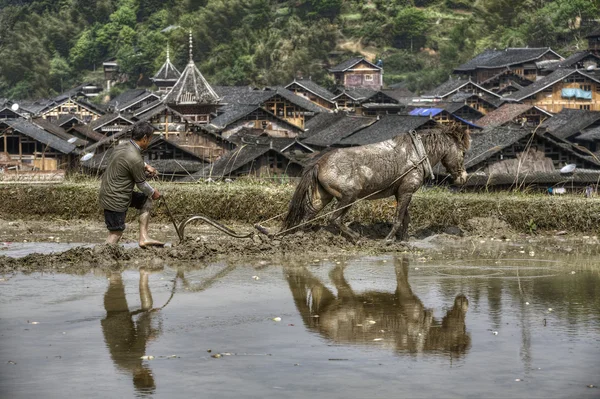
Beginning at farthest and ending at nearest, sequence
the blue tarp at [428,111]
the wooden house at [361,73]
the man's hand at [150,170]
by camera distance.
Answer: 1. the wooden house at [361,73]
2. the blue tarp at [428,111]
3. the man's hand at [150,170]

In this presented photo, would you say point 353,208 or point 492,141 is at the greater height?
point 492,141

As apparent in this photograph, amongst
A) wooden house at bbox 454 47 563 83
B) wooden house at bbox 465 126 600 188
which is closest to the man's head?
wooden house at bbox 465 126 600 188

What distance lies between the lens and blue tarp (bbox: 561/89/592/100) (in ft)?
261

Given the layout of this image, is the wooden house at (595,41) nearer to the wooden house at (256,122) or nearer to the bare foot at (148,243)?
the wooden house at (256,122)

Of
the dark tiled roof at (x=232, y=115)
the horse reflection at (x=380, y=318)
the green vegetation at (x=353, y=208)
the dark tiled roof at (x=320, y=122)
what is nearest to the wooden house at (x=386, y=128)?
the dark tiled roof at (x=320, y=122)

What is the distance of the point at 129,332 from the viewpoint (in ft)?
28.0

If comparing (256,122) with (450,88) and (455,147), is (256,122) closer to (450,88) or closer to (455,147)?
(450,88)

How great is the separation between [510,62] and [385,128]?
36.4 m

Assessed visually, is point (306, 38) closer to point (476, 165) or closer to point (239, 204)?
point (476, 165)

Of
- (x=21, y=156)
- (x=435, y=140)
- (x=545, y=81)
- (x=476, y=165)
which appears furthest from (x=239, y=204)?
(x=545, y=81)

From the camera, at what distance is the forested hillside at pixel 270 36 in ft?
342

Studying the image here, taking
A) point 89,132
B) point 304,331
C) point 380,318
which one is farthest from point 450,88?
point 304,331

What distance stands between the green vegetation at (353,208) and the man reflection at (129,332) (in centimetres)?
521

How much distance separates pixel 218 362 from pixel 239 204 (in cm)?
812
